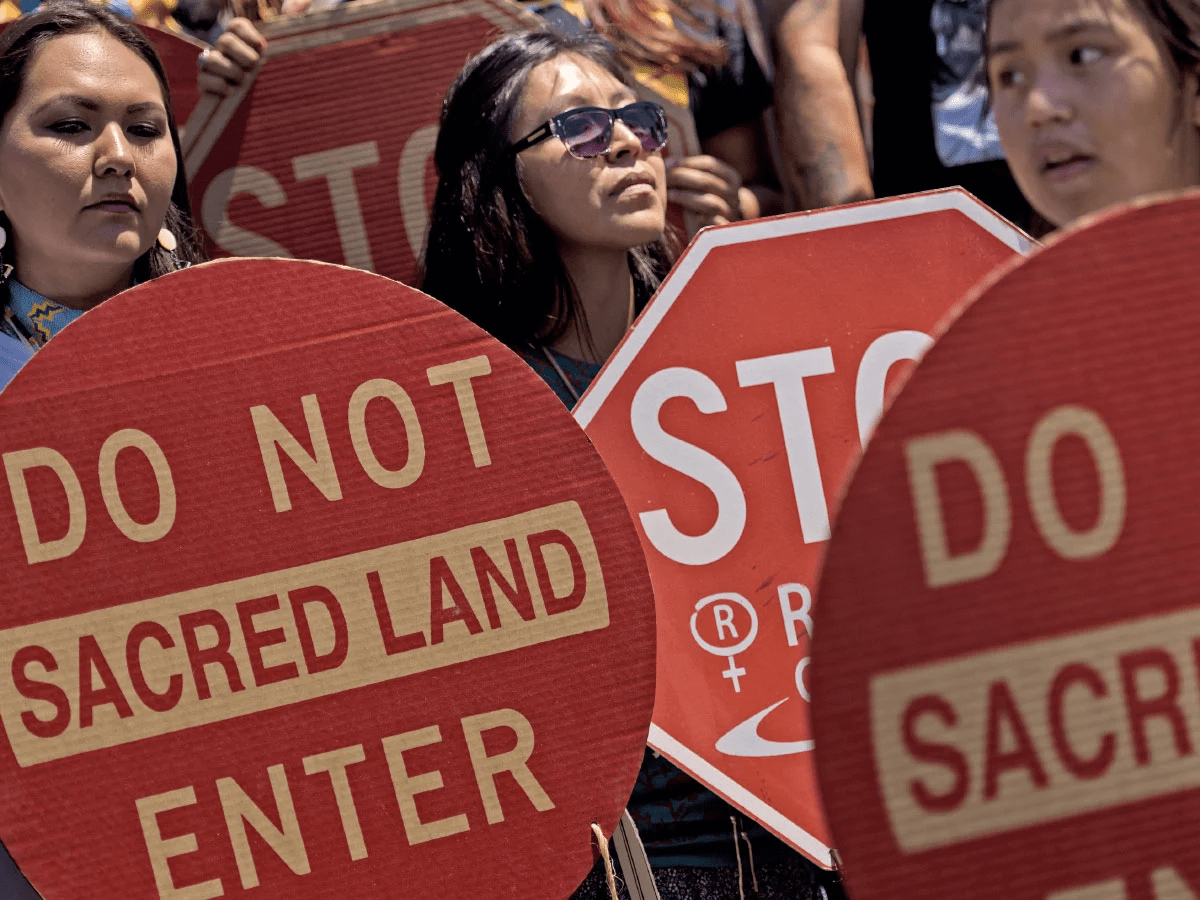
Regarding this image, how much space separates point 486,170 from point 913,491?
113 centimetres

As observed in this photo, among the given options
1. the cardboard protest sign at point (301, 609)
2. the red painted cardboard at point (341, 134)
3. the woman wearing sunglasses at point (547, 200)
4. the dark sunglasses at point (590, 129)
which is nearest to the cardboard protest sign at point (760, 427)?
the cardboard protest sign at point (301, 609)

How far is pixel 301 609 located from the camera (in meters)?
1.27

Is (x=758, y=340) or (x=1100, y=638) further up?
(x=758, y=340)

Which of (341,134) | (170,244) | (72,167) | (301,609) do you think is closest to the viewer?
(301,609)

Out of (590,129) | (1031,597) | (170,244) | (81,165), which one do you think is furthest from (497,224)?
(1031,597)

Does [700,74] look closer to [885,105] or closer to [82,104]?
[885,105]

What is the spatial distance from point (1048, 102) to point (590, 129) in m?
0.67

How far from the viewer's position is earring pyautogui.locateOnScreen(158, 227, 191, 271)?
190 centimetres

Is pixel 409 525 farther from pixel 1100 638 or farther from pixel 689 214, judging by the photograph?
pixel 689 214

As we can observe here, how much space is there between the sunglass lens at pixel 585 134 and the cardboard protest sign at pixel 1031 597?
100 cm

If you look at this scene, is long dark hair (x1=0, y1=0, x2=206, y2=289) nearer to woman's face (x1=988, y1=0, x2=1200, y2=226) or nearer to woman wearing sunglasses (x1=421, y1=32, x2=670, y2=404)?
woman wearing sunglasses (x1=421, y1=32, x2=670, y2=404)

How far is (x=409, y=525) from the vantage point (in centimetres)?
129

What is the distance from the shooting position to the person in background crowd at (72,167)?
1.74 m

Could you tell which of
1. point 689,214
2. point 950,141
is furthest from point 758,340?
point 950,141
